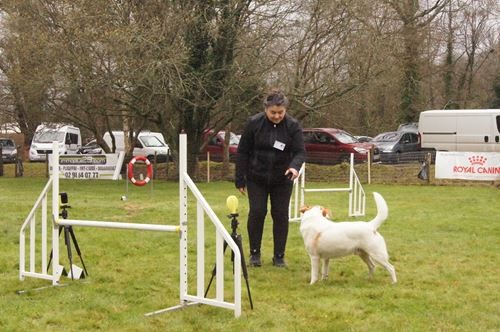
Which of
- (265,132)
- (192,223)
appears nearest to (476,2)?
(192,223)

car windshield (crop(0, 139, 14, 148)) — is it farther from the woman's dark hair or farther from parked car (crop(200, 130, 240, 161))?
the woman's dark hair

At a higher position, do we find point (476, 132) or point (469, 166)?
point (476, 132)

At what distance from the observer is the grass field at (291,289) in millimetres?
4445

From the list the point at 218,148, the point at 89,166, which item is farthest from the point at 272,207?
the point at 218,148

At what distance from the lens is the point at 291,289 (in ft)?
17.7

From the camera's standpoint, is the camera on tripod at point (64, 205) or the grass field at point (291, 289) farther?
the camera on tripod at point (64, 205)

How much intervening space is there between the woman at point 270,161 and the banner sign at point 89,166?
368 inches

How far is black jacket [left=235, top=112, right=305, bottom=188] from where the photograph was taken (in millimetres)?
5992

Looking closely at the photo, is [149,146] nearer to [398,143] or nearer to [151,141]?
[151,141]

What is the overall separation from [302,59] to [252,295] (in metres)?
13.5

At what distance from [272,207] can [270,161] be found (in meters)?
0.48

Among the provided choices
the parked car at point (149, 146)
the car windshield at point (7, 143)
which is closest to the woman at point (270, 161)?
the parked car at point (149, 146)

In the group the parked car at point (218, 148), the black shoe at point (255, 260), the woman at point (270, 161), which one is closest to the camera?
the woman at point (270, 161)

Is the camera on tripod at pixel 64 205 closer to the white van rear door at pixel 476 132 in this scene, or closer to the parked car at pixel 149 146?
the parked car at pixel 149 146
